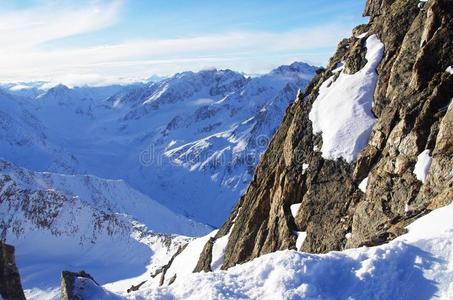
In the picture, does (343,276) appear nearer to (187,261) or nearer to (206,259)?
(206,259)

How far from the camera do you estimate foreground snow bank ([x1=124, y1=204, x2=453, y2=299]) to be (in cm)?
1870

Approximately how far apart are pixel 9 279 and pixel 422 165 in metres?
21.8

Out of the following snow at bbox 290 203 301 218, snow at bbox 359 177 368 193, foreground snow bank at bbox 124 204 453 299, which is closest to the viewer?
foreground snow bank at bbox 124 204 453 299

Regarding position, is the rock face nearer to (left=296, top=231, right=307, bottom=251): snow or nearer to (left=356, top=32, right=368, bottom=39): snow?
(left=356, top=32, right=368, bottom=39): snow

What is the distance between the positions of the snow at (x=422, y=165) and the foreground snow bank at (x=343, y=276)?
800 cm

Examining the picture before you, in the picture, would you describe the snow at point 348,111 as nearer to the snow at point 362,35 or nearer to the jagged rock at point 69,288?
the snow at point 362,35

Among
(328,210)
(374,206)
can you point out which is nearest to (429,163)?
(374,206)

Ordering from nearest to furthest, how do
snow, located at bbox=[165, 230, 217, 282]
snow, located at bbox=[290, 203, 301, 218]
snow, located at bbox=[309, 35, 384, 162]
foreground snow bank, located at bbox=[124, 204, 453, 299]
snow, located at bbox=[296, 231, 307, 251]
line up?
foreground snow bank, located at bbox=[124, 204, 453, 299]
snow, located at bbox=[296, 231, 307, 251]
snow, located at bbox=[309, 35, 384, 162]
snow, located at bbox=[290, 203, 301, 218]
snow, located at bbox=[165, 230, 217, 282]

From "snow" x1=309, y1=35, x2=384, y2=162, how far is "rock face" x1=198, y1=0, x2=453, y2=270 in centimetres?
56

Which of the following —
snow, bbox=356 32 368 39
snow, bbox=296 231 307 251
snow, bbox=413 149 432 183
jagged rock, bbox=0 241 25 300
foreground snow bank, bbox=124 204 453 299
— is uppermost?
snow, bbox=356 32 368 39

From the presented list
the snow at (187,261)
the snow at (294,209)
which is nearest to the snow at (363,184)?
the snow at (294,209)

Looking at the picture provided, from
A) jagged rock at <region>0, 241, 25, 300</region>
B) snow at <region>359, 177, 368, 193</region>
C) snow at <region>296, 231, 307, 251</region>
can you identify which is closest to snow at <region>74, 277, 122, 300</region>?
jagged rock at <region>0, 241, 25, 300</region>

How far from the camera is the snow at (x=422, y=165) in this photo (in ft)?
94.2

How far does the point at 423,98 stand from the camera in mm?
32469
